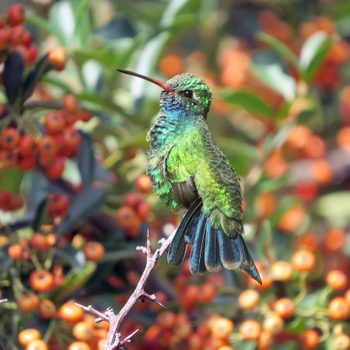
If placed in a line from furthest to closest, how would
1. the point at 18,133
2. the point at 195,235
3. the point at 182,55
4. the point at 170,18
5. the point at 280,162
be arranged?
1. the point at 182,55
2. the point at 280,162
3. the point at 170,18
4. the point at 18,133
5. the point at 195,235

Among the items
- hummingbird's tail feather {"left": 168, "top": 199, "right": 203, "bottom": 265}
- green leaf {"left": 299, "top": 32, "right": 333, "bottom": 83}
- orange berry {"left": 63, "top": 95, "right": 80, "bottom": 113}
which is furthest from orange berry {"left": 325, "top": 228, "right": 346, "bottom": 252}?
hummingbird's tail feather {"left": 168, "top": 199, "right": 203, "bottom": 265}

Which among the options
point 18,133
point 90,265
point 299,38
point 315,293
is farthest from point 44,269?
point 299,38

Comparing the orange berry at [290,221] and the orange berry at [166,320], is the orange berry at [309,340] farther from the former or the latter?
the orange berry at [290,221]

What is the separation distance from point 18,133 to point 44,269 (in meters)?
0.35

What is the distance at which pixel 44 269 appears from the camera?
2688 mm

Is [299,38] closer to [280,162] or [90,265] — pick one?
[280,162]

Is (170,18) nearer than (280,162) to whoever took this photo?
Yes

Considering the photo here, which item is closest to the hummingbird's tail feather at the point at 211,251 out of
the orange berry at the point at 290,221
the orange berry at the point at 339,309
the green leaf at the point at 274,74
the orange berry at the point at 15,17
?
the orange berry at the point at 339,309

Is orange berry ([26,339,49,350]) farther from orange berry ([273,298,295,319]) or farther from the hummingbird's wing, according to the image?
orange berry ([273,298,295,319])

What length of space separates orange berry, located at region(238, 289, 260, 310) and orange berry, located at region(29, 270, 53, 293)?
57 cm

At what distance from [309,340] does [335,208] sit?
1.24 meters

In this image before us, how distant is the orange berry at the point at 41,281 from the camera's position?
258 centimetres

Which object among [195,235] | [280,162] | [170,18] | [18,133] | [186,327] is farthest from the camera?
[280,162]

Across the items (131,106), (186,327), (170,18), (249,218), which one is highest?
(170,18)
